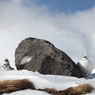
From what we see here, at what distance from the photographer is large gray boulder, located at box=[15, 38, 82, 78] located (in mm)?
9297

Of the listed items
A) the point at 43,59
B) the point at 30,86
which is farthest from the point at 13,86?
the point at 43,59

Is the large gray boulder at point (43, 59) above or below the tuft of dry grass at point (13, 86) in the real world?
above

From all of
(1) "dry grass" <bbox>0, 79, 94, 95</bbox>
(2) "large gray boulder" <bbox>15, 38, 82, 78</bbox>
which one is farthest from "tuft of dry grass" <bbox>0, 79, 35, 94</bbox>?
(2) "large gray boulder" <bbox>15, 38, 82, 78</bbox>

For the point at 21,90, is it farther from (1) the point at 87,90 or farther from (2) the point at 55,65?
(2) the point at 55,65

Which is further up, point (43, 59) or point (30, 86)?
point (43, 59)

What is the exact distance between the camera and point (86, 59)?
10.6m

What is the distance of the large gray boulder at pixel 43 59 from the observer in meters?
9.30

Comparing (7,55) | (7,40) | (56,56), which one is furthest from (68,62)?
(7,40)

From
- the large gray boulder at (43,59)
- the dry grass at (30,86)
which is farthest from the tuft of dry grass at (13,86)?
the large gray boulder at (43,59)

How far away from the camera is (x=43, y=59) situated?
941 cm

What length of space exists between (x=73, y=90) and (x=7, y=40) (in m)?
26.2

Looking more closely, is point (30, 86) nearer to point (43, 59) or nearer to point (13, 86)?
point (13, 86)

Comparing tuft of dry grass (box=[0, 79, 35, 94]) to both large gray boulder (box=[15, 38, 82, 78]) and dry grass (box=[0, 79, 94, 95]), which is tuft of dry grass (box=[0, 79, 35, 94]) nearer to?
dry grass (box=[0, 79, 94, 95])

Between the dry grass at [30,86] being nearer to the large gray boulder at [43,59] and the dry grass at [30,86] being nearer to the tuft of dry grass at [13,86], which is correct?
the tuft of dry grass at [13,86]
